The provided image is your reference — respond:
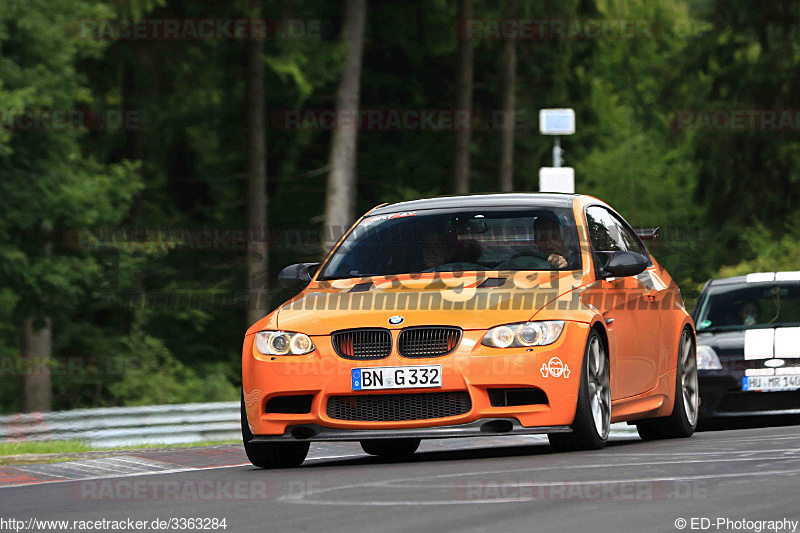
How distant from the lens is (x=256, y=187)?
34281mm

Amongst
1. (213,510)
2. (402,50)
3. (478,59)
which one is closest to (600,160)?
(478,59)

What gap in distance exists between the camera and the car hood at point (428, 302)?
9.55 meters

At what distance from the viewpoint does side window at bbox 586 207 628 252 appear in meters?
11.2

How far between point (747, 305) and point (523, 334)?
6178 millimetres

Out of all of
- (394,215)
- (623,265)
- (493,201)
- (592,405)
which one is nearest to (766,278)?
(493,201)

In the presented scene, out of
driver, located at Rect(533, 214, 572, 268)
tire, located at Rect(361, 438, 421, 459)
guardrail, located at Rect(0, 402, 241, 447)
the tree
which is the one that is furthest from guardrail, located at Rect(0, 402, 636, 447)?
the tree

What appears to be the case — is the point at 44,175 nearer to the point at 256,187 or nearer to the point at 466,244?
the point at 256,187

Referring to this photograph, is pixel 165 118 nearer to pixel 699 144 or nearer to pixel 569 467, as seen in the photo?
pixel 699 144

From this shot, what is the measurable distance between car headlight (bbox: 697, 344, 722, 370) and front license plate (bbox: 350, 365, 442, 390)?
17.8ft

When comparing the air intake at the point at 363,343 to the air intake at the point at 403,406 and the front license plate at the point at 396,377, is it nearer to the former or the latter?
the front license plate at the point at 396,377

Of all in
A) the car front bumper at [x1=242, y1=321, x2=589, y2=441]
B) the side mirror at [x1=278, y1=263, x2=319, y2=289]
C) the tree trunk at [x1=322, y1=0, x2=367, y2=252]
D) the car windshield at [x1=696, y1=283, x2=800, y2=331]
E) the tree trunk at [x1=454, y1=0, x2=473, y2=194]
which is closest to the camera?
the car front bumper at [x1=242, y1=321, x2=589, y2=441]

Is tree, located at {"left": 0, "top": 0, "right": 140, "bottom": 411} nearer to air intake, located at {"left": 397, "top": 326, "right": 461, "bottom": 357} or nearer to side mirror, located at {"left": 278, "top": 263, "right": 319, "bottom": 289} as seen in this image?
side mirror, located at {"left": 278, "top": 263, "right": 319, "bottom": 289}

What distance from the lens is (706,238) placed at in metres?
42.5

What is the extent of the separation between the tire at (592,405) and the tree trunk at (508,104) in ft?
101
